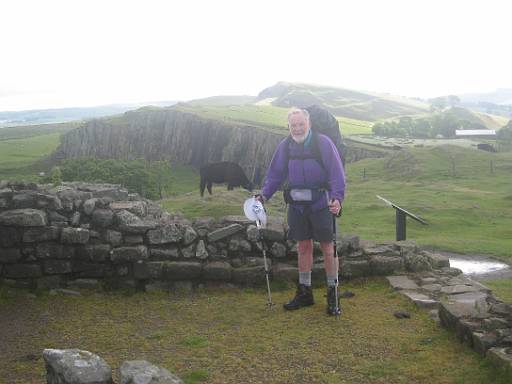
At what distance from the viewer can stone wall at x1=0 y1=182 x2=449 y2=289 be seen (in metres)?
9.17

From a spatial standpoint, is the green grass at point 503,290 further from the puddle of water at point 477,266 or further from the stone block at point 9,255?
the stone block at point 9,255

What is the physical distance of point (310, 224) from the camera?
26.4 feet

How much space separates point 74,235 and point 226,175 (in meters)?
30.4

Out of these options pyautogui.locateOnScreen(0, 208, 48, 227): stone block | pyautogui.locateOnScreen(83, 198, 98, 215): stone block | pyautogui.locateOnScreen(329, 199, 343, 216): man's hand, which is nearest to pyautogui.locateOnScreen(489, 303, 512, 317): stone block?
pyautogui.locateOnScreen(329, 199, 343, 216): man's hand

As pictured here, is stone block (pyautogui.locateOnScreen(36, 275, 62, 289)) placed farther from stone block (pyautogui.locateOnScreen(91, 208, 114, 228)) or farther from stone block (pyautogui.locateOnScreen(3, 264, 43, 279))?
stone block (pyautogui.locateOnScreen(91, 208, 114, 228))

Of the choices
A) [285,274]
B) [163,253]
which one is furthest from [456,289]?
[163,253]

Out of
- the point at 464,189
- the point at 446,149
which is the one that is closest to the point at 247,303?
the point at 464,189

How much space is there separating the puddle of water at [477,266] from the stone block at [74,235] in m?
11.1

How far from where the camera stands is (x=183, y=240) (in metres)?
9.41

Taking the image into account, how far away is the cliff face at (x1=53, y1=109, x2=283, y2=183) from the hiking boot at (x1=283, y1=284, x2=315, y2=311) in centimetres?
12476

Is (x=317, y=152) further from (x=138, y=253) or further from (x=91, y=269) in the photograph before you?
(x=91, y=269)

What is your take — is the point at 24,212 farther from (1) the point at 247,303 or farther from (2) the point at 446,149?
(2) the point at 446,149

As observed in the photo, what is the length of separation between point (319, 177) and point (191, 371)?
3423 millimetres

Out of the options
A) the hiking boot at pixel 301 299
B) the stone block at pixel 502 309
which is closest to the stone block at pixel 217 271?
the hiking boot at pixel 301 299
